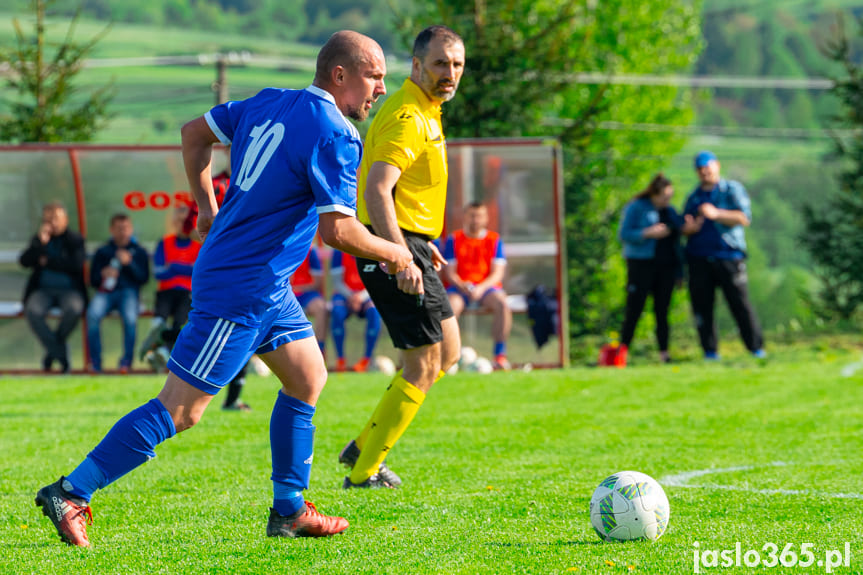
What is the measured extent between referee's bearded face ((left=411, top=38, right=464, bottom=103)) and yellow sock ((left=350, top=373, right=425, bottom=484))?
1423mm

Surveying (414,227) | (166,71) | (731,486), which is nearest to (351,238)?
(414,227)

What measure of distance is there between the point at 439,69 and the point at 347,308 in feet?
25.1

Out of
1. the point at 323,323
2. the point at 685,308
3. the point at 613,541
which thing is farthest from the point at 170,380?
the point at 685,308

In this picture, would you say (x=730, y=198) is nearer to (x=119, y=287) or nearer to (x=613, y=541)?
(x=119, y=287)

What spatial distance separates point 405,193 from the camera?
5508mm

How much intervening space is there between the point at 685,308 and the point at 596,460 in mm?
35417

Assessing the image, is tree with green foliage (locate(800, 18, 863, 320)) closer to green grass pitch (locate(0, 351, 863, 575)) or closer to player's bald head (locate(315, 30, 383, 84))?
green grass pitch (locate(0, 351, 863, 575))

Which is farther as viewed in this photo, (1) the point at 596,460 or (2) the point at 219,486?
(1) the point at 596,460

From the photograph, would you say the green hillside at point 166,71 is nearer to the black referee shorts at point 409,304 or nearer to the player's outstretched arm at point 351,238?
the black referee shorts at point 409,304

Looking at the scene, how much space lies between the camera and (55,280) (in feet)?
41.5

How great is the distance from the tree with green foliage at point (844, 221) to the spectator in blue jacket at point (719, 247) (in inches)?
207

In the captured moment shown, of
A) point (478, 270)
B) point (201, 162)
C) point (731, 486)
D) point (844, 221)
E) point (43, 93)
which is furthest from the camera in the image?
point (43, 93)

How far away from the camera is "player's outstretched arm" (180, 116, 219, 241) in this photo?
4398mm

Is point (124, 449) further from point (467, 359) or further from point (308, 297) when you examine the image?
point (308, 297)
